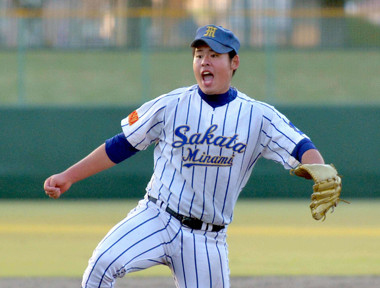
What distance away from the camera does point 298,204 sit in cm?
1294

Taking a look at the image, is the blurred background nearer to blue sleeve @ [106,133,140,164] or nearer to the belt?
blue sleeve @ [106,133,140,164]

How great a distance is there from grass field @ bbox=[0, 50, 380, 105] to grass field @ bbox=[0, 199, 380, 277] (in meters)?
2.29

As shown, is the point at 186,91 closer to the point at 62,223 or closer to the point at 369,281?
the point at 369,281

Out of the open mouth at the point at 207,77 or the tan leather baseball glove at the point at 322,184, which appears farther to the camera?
the open mouth at the point at 207,77

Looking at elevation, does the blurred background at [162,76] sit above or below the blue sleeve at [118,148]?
below

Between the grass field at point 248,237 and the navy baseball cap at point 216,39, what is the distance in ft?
10.4

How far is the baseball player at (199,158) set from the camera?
4.90 metres

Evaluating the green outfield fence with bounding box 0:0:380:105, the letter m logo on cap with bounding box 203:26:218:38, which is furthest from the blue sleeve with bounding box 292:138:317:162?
the green outfield fence with bounding box 0:0:380:105

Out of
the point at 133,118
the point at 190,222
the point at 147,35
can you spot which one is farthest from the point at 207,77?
the point at 147,35

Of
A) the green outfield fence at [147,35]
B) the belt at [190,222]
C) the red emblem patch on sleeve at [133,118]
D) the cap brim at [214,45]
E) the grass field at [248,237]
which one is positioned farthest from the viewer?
the green outfield fence at [147,35]

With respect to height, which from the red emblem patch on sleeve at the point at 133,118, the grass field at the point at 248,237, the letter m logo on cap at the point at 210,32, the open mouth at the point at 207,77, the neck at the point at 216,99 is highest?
the letter m logo on cap at the point at 210,32

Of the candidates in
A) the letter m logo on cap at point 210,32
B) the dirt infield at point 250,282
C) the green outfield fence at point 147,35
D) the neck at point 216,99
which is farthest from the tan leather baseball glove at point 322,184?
the green outfield fence at point 147,35

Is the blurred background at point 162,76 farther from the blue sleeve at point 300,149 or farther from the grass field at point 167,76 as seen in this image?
the blue sleeve at point 300,149

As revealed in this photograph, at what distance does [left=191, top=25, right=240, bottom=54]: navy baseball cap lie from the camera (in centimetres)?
486
